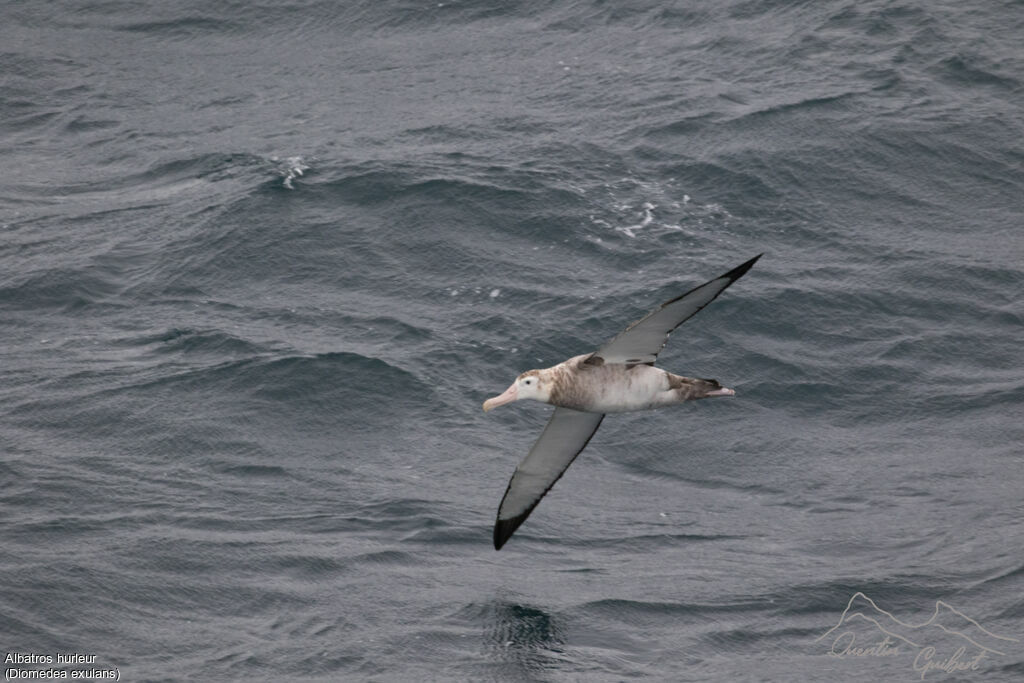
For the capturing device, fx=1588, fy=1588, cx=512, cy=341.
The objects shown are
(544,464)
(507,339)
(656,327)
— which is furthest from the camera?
A: (507,339)

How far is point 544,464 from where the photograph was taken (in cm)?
1891

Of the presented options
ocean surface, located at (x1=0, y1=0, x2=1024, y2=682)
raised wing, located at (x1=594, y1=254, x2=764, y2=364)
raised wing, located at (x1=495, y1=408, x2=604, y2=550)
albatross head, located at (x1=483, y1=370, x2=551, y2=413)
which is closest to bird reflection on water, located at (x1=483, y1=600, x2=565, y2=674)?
ocean surface, located at (x1=0, y1=0, x2=1024, y2=682)

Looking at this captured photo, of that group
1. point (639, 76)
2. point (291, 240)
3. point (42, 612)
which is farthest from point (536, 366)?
point (639, 76)

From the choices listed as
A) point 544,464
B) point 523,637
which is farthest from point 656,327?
point 523,637

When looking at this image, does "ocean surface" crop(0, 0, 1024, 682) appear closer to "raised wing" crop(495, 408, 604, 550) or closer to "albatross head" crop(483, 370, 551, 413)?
"raised wing" crop(495, 408, 604, 550)

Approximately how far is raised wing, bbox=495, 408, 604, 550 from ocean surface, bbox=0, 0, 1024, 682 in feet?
4.62

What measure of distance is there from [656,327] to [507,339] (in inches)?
331

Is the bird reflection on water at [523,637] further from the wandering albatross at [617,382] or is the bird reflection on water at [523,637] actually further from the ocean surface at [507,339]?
the wandering albatross at [617,382]

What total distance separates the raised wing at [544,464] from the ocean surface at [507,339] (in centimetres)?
141

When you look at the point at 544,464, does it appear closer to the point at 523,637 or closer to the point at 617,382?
the point at 617,382

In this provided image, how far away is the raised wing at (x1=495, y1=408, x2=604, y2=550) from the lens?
1856cm

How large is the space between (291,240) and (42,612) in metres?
9.55

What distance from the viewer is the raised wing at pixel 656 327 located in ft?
49.3

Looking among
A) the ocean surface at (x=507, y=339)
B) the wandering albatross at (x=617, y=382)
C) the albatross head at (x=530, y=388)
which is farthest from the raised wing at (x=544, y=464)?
the ocean surface at (x=507, y=339)
